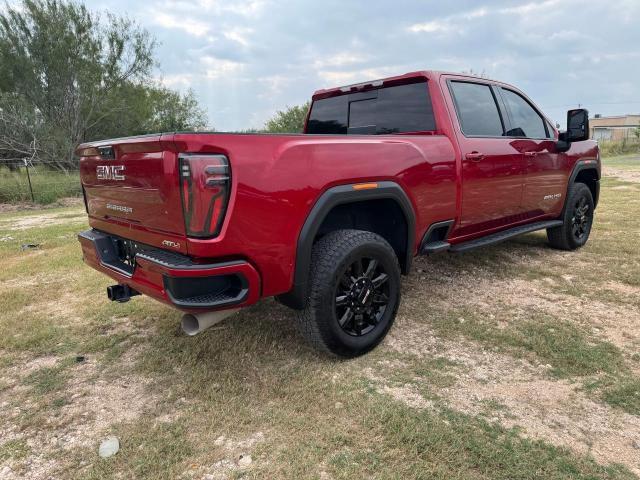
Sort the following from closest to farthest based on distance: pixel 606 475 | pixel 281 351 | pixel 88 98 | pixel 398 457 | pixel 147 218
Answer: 1. pixel 606 475
2. pixel 398 457
3. pixel 147 218
4. pixel 281 351
5. pixel 88 98

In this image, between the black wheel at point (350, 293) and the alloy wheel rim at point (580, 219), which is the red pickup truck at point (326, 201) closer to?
the black wheel at point (350, 293)

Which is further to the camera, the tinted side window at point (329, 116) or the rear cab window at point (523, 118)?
the rear cab window at point (523, 118)

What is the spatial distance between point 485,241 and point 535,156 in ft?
3.75

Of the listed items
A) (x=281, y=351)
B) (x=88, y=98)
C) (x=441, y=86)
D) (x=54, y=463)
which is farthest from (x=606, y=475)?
(x=88, y=98)

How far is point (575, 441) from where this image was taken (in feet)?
6.79

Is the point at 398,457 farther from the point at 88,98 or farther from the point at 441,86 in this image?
the point at 88,98

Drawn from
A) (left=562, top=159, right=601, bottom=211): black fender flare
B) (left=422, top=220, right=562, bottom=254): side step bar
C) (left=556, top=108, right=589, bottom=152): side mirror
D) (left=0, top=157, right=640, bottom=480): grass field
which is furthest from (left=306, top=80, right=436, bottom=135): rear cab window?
(left=562, top=159, right=601, bottom=211): black fender flare

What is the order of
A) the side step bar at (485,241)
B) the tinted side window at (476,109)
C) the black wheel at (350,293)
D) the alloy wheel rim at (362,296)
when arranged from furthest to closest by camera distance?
1. the tinted side window at (476,109)
2. the side step bar at (485,241)
3. the alloy wheel rim at (362,296)
4. the black wheel at (350,293)

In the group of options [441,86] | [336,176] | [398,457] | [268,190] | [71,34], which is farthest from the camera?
[71,34]

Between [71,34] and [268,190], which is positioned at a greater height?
[71,34]

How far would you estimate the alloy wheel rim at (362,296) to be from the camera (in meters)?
2.76

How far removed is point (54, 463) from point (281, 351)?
4.54ft

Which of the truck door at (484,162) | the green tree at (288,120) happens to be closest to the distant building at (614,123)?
the green tree at (288,120)

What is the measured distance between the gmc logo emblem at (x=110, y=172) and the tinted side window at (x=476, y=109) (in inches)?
99.3
